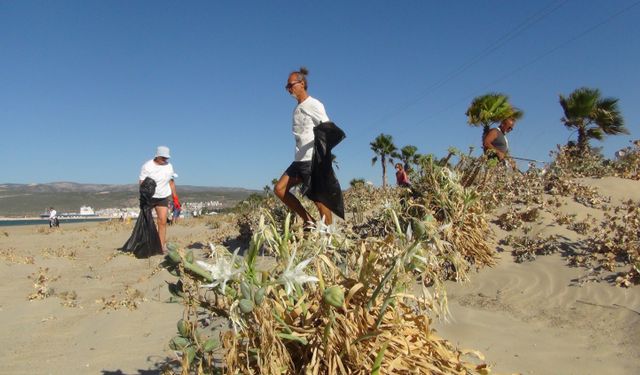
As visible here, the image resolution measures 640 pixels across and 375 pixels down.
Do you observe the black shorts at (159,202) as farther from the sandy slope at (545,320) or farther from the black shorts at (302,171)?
the sandy slope at (545,320)

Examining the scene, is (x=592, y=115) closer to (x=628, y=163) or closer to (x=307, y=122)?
(x=628, y=163)

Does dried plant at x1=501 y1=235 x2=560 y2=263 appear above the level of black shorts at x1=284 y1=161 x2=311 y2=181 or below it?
below

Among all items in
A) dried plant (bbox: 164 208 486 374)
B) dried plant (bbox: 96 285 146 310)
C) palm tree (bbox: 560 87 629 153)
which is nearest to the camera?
dried plant (bbox: 164 208 486 374)

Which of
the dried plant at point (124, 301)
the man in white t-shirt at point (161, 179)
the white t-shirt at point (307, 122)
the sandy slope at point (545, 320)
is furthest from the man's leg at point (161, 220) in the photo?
the sandy slope at point (545, 320)

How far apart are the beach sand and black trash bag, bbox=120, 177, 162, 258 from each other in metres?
1.85

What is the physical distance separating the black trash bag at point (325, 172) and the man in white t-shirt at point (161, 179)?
3578 mm

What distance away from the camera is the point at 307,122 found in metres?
4.32

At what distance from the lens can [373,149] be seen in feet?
128

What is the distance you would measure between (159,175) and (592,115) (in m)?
11.5

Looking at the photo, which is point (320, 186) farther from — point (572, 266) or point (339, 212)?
point (572, 266)

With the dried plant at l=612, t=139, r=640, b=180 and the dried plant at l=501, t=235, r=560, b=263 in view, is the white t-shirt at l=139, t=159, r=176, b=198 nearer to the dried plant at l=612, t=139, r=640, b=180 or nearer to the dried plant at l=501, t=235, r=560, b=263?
the dried plant at l=501, t=235, r=560, b=263

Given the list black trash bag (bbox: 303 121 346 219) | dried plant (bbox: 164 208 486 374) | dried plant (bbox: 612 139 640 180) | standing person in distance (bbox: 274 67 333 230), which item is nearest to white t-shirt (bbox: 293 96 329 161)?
standing person in distance (bbox: 274 67 333 230)

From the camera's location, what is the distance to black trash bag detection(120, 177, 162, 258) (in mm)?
6988

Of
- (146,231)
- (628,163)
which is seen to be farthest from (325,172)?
(628,163)
